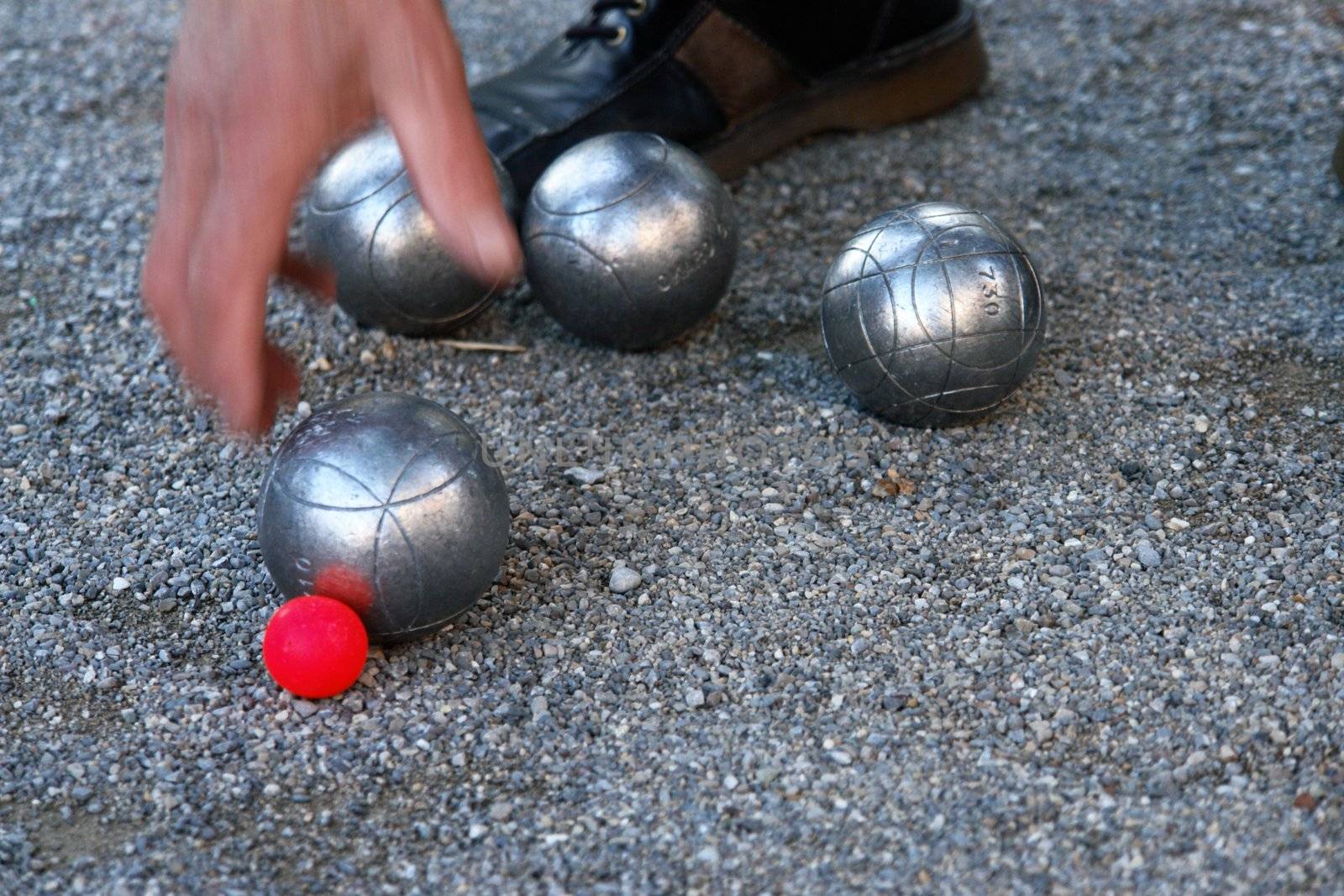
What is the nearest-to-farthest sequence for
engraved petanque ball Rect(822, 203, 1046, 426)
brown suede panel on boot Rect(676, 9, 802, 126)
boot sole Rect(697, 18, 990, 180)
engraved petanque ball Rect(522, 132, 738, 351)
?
1. engraved petanque ball Rect(822, 203, 1046, 426)
2. engraved petanque ball Rect(522, 132, 738, 351)
3. brown suede panel on boot Rect(676, 9, 802, 126)
4. boot sole Rect(697, 18, 990, 180)

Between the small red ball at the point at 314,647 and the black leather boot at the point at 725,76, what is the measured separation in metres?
1.79

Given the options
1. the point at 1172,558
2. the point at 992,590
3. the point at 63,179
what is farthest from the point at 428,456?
the point at 63,179

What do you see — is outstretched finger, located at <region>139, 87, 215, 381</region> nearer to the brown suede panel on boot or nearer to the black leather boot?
the black leather boot

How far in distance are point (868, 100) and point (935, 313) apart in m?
1.75

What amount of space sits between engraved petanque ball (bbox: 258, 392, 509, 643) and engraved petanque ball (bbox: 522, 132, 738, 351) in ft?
2.85

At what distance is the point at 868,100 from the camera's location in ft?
14.9

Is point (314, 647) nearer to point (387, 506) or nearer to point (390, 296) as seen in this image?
point (387, 506)

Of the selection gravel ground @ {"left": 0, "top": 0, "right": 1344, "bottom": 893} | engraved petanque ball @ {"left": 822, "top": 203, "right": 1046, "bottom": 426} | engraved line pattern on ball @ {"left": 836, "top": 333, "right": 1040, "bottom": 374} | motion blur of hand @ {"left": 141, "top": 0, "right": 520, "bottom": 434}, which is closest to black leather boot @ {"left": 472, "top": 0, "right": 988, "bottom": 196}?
gravel ground @ {"left": 0, "top": 0, "right": 1344, "bottom": 893}

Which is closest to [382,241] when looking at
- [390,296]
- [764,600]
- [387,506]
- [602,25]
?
[390,296]

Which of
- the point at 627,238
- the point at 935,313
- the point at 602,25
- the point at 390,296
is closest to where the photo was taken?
the point at 935,313

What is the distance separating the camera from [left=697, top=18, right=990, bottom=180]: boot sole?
4324 mm

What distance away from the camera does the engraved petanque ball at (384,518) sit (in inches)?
97.9

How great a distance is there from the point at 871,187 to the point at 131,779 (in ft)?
9.36

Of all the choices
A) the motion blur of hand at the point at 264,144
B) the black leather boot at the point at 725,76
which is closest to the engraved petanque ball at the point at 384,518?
the motion blur of hand at the point at 264,144
